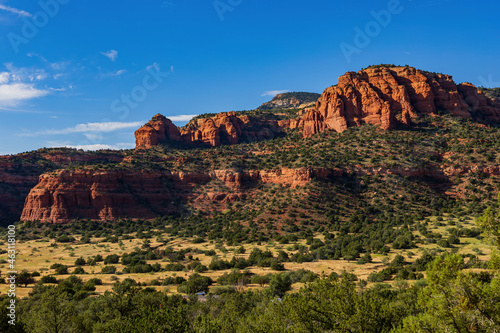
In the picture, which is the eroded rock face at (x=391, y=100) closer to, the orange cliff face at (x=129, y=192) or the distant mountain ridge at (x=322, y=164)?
the distant mountain ridge at (x=322, y=164)

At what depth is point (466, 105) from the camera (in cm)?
9656

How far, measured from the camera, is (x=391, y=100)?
96.9 m

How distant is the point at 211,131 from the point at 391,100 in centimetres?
6853

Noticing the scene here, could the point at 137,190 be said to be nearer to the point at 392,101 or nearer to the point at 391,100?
the point at 391,100

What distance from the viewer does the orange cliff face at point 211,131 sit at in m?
121

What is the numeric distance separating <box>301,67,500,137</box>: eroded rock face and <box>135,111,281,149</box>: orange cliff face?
32.9 metres

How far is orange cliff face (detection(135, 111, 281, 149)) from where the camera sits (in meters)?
121

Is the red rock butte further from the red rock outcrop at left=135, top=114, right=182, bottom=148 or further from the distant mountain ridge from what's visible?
the red rock outcrop at left=135, top=114, right=182, bottom=148

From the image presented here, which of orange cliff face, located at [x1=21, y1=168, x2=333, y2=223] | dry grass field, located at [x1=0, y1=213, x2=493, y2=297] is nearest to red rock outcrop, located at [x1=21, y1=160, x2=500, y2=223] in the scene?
orange cliff face, located at [x1=21, y1=168, x2=333, y2=223]

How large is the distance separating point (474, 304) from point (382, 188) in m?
66.1

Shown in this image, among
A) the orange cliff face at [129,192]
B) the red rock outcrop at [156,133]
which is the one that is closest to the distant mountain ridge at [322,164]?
the orange cliff face at [129,192]

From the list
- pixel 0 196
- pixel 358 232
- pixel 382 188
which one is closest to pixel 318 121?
pixel 382 188

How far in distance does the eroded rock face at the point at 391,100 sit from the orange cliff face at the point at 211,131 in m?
32.9

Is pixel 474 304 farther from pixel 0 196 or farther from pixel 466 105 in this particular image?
pixel 0 196
